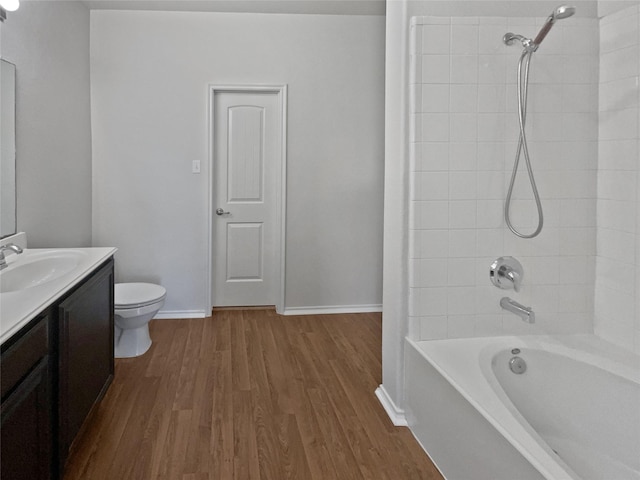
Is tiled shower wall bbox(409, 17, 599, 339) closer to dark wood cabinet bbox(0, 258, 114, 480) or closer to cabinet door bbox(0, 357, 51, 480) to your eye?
dark wood cabinet bbox(0, 258, 114, 480)

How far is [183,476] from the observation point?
2.24m

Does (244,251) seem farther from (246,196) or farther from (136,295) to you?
(136,295)

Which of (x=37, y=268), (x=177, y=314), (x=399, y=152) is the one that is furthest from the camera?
(x=177, y=314)

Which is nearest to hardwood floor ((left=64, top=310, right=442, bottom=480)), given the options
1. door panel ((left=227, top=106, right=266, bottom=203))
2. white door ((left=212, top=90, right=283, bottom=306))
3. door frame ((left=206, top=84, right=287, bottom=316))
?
door frame ((left=206, top=84, right=287, bottom=316))

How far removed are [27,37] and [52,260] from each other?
4.63ft

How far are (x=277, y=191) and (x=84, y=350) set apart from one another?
2.64 m

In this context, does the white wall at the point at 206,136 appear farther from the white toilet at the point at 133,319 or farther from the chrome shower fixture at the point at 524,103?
the chrome shower fixture at the point at 524,103

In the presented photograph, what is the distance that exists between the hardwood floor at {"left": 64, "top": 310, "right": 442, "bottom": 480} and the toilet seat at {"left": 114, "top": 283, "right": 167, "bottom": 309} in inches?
15.0

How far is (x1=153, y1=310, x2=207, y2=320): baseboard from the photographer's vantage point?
4.69 metres

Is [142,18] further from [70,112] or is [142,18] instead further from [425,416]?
[425,416]

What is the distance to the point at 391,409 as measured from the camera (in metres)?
2.79

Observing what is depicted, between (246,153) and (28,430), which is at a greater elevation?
(246,153)

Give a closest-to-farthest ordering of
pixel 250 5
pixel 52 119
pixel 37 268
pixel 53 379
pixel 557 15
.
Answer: pixel 53 379
pixel 557 15
pixel 37 268
pixel 52 119
pixel 250 5

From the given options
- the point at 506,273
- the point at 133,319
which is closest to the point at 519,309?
the point at 506,273
